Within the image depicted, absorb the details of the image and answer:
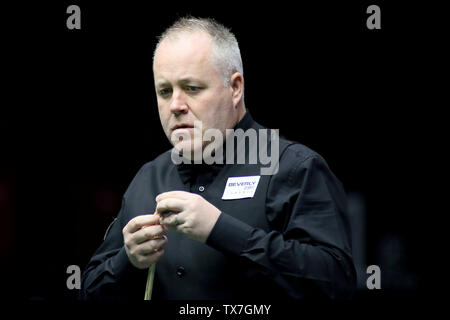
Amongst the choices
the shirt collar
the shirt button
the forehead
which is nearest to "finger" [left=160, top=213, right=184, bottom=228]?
the shirt button

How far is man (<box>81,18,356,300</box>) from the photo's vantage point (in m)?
1.56

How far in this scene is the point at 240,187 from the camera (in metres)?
1.78

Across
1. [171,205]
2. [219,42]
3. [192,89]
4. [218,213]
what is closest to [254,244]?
[218,213]

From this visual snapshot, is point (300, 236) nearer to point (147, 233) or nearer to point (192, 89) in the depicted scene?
point (147, 233)

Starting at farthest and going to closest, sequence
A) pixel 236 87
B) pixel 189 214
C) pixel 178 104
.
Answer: pixel 236 87 < pixel 178 104 < pixel 189 214

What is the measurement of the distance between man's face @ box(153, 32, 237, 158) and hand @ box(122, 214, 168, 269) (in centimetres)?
28

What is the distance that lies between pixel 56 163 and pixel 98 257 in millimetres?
3393

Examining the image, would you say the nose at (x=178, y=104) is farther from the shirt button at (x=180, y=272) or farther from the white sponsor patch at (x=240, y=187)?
the shirt button at (x=180, y=272)

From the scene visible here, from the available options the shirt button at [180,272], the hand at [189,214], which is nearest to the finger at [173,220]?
the hand at [189,214]

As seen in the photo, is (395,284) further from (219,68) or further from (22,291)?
(219,68)

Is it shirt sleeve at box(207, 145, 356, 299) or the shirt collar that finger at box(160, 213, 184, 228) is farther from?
the shirt collar

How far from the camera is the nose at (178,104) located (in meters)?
1.74

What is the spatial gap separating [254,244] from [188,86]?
522mm

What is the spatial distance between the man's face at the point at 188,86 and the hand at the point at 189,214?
0.91 feet
